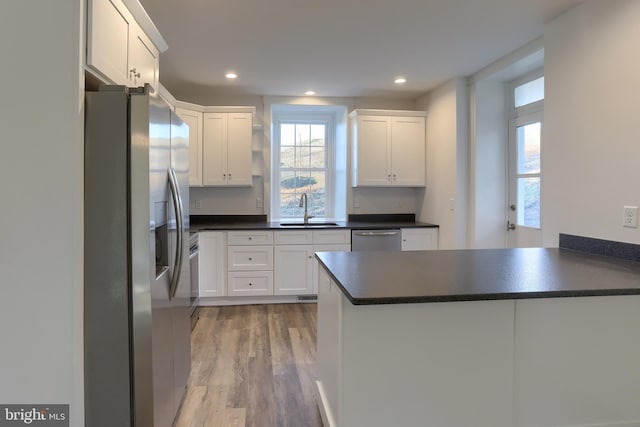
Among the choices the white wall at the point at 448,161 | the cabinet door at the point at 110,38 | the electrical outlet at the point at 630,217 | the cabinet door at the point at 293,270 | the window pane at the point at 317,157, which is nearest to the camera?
the cabinet door at the point at 110,38

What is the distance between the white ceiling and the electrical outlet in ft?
4.27

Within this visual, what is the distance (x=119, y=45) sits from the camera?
1841mm

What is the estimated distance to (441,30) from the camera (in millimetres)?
2766

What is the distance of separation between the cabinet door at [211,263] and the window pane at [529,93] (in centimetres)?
320

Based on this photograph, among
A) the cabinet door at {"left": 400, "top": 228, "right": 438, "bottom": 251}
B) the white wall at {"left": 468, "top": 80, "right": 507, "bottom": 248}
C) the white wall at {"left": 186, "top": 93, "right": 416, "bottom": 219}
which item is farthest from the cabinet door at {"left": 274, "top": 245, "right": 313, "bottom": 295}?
the white wall at {"left": 468, "top": 80, "right": 507, "bottom": 248}

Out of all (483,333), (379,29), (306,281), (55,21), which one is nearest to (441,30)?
(379,29)

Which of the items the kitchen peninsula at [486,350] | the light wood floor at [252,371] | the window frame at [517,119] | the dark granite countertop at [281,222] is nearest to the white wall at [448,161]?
the dark granite countertop at [281,222]

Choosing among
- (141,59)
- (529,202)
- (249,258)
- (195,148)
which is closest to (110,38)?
(141,59)

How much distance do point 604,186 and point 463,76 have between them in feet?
6.75

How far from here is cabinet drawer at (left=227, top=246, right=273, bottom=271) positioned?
13.1 feet

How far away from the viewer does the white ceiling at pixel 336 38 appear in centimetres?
241

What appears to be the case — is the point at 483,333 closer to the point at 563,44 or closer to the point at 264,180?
the point at 563,44

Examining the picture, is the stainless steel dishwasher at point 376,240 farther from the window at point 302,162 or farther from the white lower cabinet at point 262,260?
the window at point 302,162

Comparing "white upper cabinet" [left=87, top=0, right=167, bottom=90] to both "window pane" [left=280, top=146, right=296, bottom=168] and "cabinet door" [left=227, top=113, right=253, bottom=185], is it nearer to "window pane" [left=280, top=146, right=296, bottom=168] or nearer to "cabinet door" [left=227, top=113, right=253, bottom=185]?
"cabinet door" [left=227, top=113, right=253, bottom=185]
